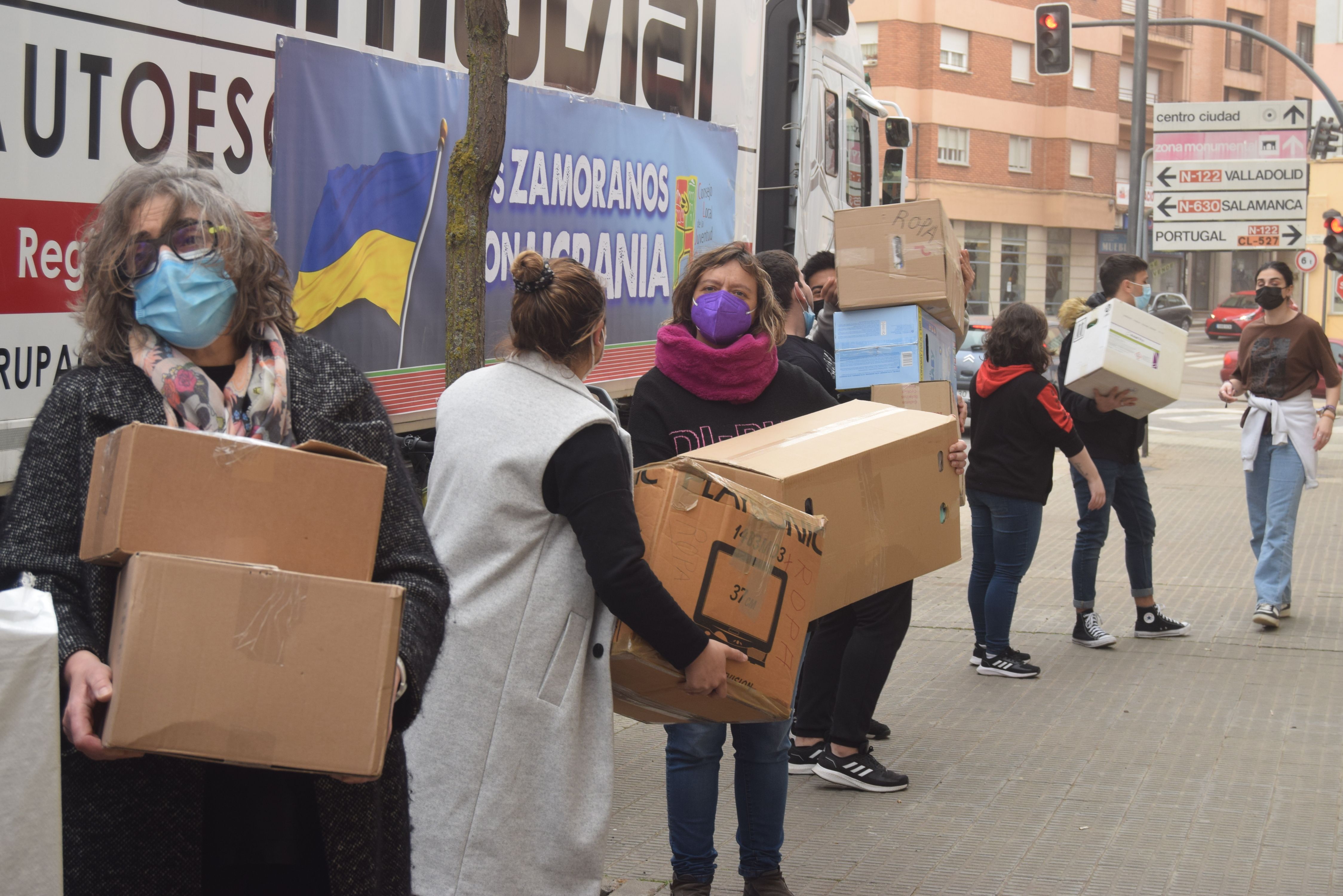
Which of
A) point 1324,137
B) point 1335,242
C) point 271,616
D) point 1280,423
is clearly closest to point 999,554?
point 1280,423

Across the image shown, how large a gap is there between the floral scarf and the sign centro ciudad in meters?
15.2

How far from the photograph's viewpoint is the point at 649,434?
356 cm

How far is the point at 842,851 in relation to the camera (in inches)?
169

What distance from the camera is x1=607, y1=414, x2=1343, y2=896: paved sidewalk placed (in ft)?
13.5

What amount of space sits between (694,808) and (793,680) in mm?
702

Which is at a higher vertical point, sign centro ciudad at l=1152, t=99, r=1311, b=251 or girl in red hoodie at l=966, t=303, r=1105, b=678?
sign centro ciudad at l=1152, t=99, r=1311, b=251

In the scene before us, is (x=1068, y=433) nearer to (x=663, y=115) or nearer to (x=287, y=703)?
(x=663, y=115)

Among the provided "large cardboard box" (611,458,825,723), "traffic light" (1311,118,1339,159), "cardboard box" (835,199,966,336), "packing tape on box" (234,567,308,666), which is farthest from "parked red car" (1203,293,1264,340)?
"packing tape on box" (234,567,308,666)

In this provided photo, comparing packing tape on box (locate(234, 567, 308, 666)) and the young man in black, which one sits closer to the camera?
packing tape on box (locate(234, 567, 308, 666))

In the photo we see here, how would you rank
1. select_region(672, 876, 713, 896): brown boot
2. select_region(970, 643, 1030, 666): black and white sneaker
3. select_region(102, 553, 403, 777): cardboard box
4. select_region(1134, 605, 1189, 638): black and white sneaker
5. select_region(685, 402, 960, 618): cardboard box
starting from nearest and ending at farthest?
select_region(102, 553, 403, 777): cardboard box
select_region(685, 402, 960, 618): cardboard box
select_region(672, 876, 713, 896): brown boot
select_region(970, 643, 1030, 666): black and white sneaker
select_region(1134, 605, 1189, 638): black and white sneaker

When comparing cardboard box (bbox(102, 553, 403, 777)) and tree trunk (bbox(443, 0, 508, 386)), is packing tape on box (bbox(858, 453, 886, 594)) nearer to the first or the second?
tree trunk (bbox(443, 0, 508, 386))

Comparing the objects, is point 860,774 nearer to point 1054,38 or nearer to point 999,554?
point 999,554

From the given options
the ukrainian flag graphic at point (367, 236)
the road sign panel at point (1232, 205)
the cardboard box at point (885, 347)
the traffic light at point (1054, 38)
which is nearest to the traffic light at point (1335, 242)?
the road sign panel at point (1232, 205)

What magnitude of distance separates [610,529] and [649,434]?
927 millimetres
